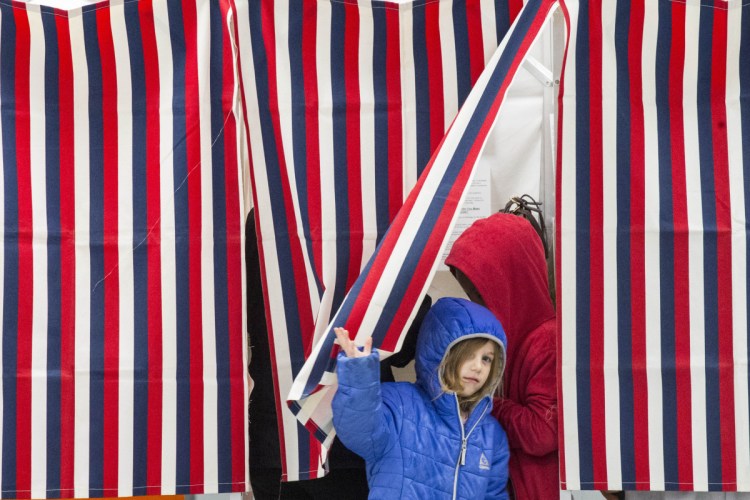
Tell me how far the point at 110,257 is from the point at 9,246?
11.7 inches

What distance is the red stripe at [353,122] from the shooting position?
2727mm

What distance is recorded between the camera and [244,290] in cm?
271

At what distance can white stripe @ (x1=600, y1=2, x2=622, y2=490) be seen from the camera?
8.80 ft

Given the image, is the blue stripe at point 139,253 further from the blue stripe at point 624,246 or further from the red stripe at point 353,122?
the blue stripe at point 624,246

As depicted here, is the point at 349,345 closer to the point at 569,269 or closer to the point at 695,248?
the point at 569,269

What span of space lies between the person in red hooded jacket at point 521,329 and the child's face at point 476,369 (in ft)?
0.74

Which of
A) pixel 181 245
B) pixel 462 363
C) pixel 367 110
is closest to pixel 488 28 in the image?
pixel 367 110

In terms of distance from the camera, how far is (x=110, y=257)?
269 cm

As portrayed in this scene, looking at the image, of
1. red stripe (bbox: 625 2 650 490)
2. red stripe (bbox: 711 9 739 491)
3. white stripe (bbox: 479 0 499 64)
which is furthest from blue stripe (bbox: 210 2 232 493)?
red stripe (bbox: 711 9 739 491)

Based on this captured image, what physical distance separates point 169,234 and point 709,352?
1.63 m

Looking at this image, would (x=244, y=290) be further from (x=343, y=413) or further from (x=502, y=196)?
(x=502, y=196)

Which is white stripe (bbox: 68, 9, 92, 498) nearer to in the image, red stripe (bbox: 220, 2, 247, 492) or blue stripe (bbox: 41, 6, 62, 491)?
blue stripe (bbox: 41, 6, 62, 491)

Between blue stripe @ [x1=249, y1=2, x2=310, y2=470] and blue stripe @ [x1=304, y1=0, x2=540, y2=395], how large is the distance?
29 cm

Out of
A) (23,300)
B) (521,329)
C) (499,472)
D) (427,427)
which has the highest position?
(23,300)
